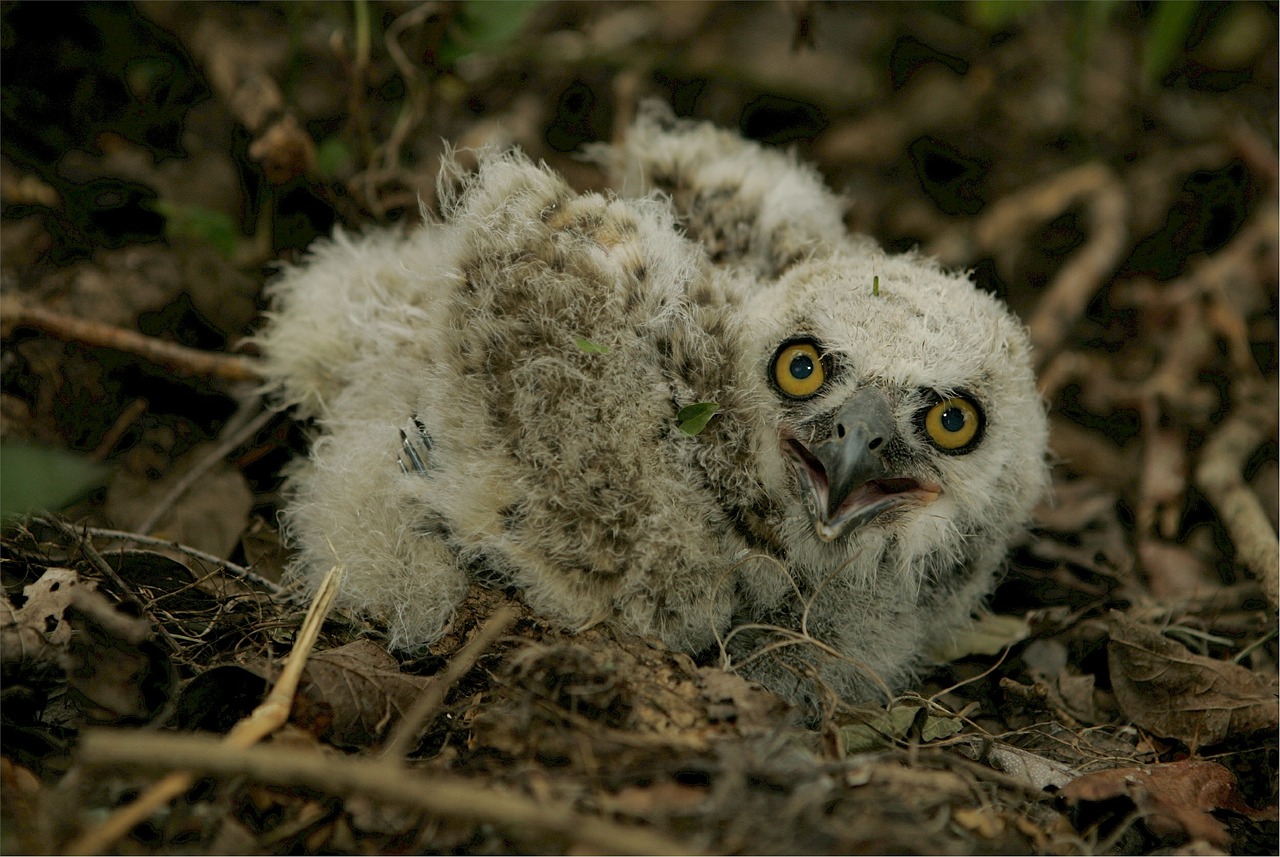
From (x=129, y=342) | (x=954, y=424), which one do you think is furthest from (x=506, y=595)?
(x=129, y=342)

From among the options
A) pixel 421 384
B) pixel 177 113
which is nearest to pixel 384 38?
pixel 177 113

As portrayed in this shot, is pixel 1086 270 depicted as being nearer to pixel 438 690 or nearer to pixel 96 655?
pixel 438 690

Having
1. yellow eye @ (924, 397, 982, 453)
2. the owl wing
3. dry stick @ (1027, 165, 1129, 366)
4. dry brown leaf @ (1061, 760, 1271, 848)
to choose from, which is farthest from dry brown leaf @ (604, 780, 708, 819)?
dry stick @ (1027, 165, 1129, 366)

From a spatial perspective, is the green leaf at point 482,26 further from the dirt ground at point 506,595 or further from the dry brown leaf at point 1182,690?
the dry brown leaf at point 1182,690

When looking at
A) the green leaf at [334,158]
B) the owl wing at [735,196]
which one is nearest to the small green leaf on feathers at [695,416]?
the owl wing at [735,196]

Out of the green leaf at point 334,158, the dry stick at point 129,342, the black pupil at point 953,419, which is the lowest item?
the black pupil at point 953,419
